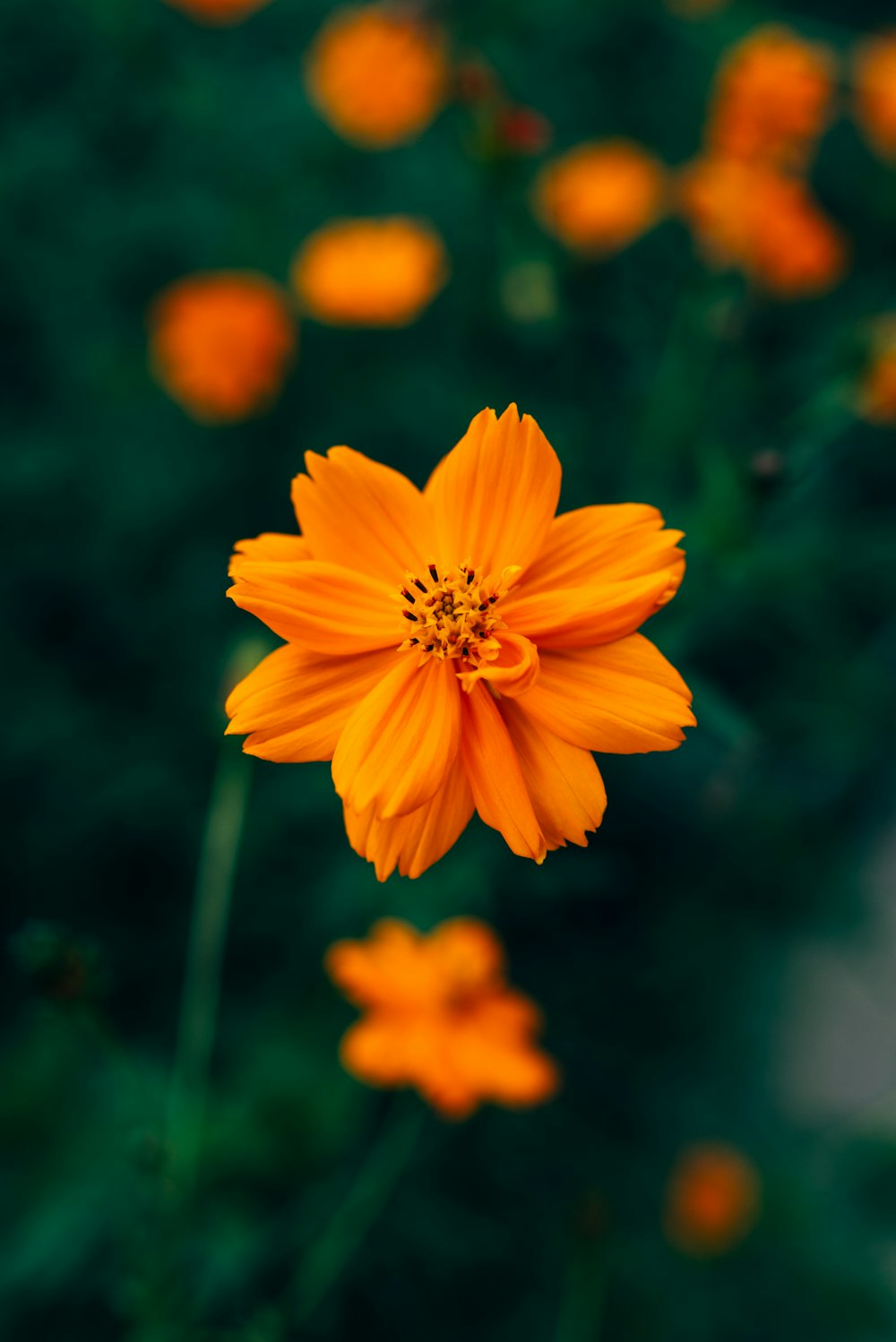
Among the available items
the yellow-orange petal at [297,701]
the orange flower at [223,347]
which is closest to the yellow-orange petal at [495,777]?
the yellow-orange petal at [297,701]

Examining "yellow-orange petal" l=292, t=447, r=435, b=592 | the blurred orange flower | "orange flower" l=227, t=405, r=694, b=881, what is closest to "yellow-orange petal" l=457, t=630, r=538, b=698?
"orange flower" l=227, t=405, r=694, b=881

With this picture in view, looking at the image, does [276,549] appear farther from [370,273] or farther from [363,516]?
[370,273]

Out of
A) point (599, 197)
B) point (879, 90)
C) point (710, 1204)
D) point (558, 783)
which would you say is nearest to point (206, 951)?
point (710, 1204)

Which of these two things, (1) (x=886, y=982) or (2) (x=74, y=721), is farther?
(1) (x=886, y=982)

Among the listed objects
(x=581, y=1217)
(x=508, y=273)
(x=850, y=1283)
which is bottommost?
(x=581, y=1217)

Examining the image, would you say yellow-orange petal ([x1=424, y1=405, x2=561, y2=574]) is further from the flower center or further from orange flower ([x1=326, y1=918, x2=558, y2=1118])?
orange flower ([x1=326, y1=918, x2=558, y2=1118])

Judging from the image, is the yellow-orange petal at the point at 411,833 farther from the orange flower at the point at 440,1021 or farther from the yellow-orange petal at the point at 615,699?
the orange flower at the point at 440,1021

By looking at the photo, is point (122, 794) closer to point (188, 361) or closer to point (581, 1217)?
point (188, 361)

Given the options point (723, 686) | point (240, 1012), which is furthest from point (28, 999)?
point (723, 686)
